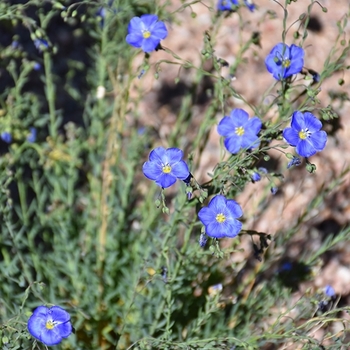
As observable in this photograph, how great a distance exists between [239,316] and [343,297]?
78 centimetres

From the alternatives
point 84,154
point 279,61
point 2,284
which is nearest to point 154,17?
point 279,61

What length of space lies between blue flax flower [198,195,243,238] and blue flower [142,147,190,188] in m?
0.13

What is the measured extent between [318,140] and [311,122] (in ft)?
0.22

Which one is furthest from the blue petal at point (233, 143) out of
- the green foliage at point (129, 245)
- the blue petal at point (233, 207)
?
the blue petal at point (233, 207)

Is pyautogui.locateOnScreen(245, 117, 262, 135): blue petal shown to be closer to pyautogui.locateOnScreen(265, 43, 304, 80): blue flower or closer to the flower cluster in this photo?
the flower cluster

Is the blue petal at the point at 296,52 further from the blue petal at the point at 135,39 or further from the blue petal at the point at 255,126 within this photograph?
the blue petal at the point at 135,39

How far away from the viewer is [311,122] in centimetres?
217

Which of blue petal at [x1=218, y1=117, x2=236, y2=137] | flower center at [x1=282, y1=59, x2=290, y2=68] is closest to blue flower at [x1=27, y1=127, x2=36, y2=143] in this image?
blue petal at [x1=218, y1=117, x2=236, y2=137]

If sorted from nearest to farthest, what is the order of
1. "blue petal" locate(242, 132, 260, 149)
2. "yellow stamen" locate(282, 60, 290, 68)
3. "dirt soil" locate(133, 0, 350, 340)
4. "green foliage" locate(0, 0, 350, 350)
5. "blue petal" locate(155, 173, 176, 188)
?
1. "blue petal" locate(155, 173, 176, 188)
2. "blue petal" locate(242, 132, 260, 149)
3. "yellow stamen" locate(282, 60, 290, 68)
4. "green foliage" locate(0, 0, 350, 350)
5. "dirt soil" locate(133, 0, 350, 340)

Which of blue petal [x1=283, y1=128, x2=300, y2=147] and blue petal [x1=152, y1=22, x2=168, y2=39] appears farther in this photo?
blue petal [x1=152, y1=22, x2=168, y2=39]

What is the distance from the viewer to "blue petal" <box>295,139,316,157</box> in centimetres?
204

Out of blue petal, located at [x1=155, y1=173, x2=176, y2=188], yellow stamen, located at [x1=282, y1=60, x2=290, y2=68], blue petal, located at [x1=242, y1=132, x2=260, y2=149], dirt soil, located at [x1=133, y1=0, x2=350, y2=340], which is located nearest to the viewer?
blue petal, located at [x1=155, y1=173, x2=176, y2=188]

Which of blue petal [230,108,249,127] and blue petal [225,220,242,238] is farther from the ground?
blue petal [230,108,249,127]

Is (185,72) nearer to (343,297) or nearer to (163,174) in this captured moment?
(343,297)
